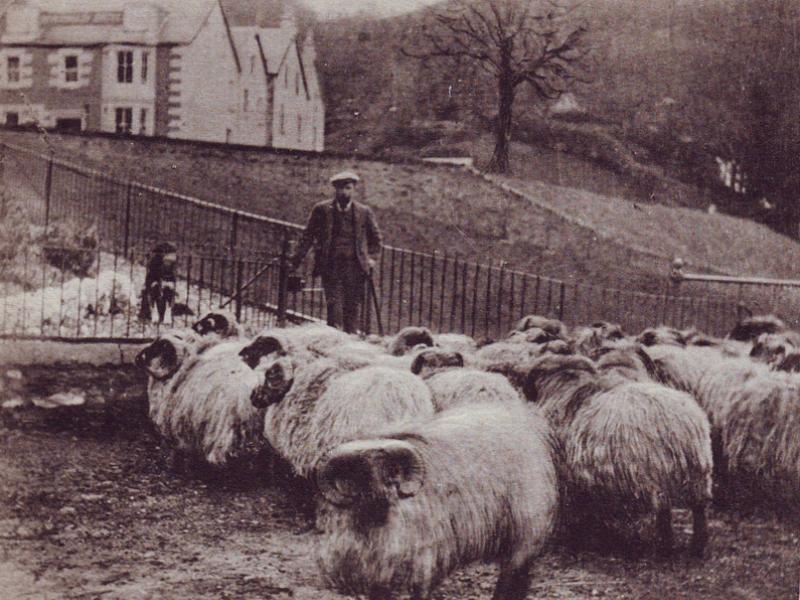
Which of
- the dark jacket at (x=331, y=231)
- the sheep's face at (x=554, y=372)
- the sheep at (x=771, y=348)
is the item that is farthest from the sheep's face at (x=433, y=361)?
the sheep at (x=771, y=348)

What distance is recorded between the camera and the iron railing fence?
4.62 metres

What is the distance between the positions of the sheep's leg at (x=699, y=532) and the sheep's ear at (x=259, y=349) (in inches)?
78.7

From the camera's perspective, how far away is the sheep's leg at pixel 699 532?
374 cm

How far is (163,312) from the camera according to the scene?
4.66m

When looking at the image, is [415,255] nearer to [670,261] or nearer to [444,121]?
[444,121]

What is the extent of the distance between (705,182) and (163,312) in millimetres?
3055

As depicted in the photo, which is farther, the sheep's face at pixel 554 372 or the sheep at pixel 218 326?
the sheep at pixel 218 326

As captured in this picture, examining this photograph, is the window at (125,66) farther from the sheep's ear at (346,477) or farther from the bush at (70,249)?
the sheep's ear at (346,477)

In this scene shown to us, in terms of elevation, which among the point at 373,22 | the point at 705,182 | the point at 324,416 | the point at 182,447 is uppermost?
the point at 373,22

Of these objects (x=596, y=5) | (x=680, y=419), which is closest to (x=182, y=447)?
(x=680, y=419)

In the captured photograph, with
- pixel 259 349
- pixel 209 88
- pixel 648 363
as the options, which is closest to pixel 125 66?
pixel 209 88

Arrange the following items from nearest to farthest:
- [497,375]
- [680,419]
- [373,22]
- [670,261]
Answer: [680,419] → [497,375] → [373,22] → [670,261]

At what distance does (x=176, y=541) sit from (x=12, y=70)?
2.42m

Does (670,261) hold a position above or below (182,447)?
above
